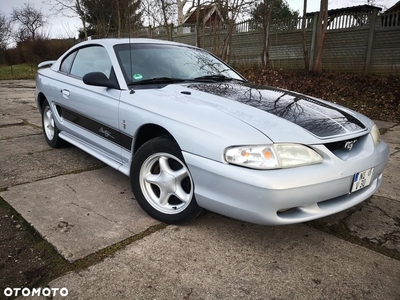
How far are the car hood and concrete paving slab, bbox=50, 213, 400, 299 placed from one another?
743mm

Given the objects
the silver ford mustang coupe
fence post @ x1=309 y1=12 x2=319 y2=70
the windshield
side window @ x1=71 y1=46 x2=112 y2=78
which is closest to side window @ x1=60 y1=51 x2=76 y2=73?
side window @ x1=71 y1=46 x2=112 y2=78

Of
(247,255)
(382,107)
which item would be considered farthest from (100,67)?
(382,107)

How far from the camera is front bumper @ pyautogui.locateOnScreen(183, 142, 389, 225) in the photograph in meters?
1.85

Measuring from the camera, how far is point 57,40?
23641mm

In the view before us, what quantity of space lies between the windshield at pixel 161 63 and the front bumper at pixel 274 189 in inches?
44.9

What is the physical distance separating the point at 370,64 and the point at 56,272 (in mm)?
9466

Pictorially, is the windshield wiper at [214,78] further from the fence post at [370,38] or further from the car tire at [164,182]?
the fence post at [370,38]

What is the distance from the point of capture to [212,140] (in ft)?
6.52

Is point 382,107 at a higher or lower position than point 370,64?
lower

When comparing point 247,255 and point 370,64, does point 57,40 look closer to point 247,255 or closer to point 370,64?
point 370,64

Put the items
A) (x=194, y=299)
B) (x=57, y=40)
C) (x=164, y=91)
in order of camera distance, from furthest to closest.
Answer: (x=57, y=40)
(x=164, y=91)
(x=194, y=299)

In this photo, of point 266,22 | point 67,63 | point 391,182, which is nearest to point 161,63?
point 67,63

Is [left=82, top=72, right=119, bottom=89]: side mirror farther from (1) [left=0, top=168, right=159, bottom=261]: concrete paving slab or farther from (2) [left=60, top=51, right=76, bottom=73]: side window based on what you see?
(2) [left=60, top=51, right=76, bottom=73]: side window

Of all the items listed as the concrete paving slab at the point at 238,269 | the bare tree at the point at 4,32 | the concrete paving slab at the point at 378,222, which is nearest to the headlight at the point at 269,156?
the concrete paving slab at the point at 238,269
